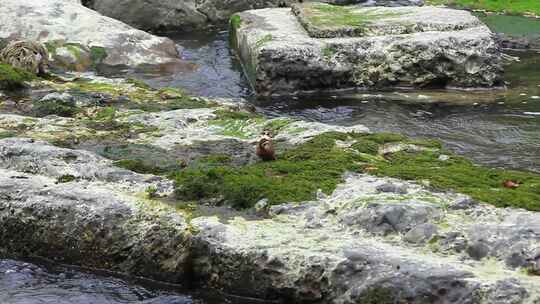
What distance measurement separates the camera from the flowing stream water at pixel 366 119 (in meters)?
8.38

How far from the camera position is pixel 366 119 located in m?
16.4

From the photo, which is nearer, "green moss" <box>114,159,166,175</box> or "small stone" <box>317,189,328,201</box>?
"small stone" <box>317,189,328,201</box>

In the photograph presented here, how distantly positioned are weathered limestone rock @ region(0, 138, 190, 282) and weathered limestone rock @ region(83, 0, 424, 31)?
55.9 feet

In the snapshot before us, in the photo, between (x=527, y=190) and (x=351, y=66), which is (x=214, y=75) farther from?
(x=527, y=190)

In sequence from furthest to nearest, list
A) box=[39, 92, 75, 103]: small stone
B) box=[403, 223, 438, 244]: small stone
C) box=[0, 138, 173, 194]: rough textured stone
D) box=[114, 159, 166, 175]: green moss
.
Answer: box=[39, 92, 75, 103]: small stone < box=[114, 159, 166, 175]: green moss < box=[0, 138, 173, 194]: rough textured stone < box=[403, 223, 438, 244]: small stone

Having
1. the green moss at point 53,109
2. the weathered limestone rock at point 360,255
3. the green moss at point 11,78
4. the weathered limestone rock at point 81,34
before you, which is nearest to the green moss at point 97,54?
the weathered limestone rock at point 81,34

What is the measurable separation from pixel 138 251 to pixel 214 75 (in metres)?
12.3

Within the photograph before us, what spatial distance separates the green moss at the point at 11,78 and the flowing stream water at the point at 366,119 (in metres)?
4.28

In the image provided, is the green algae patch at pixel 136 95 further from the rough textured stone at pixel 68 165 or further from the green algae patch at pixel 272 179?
the green algae patch at pixel 272 179

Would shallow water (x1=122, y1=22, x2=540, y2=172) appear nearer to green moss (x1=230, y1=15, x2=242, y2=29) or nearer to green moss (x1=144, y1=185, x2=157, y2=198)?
green moss (x1=230, y1=15, x2=242, y2=29)

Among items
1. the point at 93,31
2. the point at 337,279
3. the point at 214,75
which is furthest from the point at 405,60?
the point at 337,279

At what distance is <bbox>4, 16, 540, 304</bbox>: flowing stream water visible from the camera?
27.5 ft

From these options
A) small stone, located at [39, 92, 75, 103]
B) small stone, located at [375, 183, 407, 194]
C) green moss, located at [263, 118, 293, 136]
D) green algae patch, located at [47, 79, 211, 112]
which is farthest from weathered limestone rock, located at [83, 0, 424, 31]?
small stone, located at [375, 183, 407, 194]

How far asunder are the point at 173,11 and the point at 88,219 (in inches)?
755
